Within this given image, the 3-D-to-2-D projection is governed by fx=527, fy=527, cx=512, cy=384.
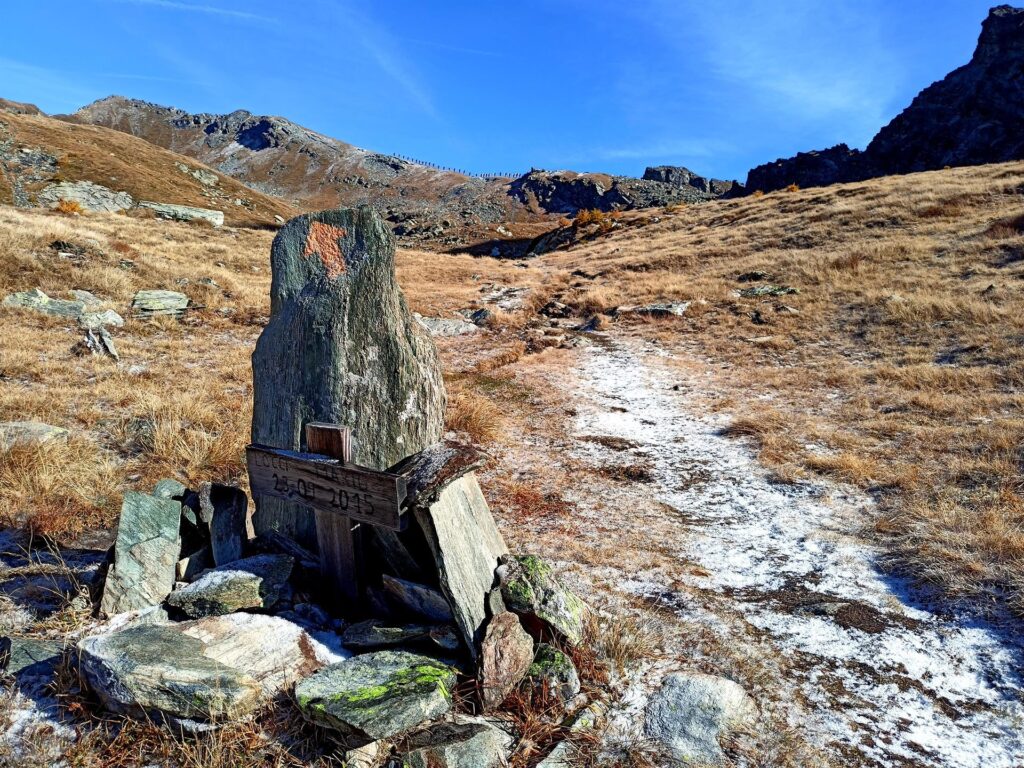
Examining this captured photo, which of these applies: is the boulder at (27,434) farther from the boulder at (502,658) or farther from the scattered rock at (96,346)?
the boulder at (502,658)

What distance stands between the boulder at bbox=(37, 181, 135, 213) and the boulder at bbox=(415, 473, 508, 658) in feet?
161

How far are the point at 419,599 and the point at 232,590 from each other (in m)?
1.29

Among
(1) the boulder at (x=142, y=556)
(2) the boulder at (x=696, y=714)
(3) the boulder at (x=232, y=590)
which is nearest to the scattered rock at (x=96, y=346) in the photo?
(1) the boulder at (x=142, y=556)

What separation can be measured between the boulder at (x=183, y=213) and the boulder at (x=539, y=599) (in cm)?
4710

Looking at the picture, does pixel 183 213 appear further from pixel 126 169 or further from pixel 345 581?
pixel 345 581

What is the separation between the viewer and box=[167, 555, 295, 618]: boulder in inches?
143

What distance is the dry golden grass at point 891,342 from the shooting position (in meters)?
6.09

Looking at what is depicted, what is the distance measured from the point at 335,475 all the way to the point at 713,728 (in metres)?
2.94

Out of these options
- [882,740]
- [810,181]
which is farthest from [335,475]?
[810,181]

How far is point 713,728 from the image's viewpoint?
3307 mm

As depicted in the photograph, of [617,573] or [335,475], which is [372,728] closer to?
[335,475]

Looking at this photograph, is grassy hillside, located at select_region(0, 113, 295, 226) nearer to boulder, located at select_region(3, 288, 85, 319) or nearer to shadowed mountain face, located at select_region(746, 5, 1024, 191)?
boulder, located at select_region(3, 288, 85, 319)

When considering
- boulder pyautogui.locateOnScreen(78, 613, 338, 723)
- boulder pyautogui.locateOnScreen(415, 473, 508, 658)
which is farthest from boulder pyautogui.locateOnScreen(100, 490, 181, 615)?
boulder pyautogui.locateOnScreen(415, 473, 508, 658)

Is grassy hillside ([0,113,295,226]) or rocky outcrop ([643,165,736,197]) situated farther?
rocky outcrop ([643,165,736,197])
